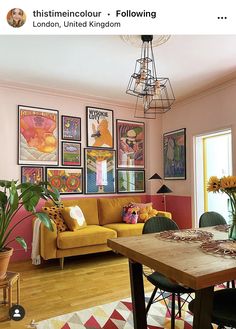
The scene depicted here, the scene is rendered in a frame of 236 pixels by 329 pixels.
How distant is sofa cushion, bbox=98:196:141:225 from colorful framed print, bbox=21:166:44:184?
1090mm

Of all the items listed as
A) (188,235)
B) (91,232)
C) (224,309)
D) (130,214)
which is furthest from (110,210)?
(224,309)

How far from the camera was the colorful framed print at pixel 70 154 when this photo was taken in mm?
4325

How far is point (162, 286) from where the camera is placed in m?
1.77

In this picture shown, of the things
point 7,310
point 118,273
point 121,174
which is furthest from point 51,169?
point 7,310

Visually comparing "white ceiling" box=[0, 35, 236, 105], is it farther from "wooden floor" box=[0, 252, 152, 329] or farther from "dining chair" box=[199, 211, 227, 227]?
"wooden floor" box=[0, 252, 152, 329]

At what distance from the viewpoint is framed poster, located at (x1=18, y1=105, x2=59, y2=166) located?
13.1ft

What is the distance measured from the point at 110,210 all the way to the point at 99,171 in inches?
28.6

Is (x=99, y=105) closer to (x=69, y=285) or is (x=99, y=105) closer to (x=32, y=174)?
(x=32, y=174)

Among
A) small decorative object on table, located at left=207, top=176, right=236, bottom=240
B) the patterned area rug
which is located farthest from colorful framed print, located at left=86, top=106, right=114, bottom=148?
small decorative object on table, located at left=207, top=176, right=236, bottom=240

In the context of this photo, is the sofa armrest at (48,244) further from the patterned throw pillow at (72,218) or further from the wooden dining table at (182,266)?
the wooden dining table at (182,266)

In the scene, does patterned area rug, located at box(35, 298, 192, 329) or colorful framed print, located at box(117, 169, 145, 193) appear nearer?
patterned area rug, located at box(35, 298, 192, 329)

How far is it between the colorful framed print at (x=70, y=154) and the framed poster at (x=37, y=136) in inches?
4.7
